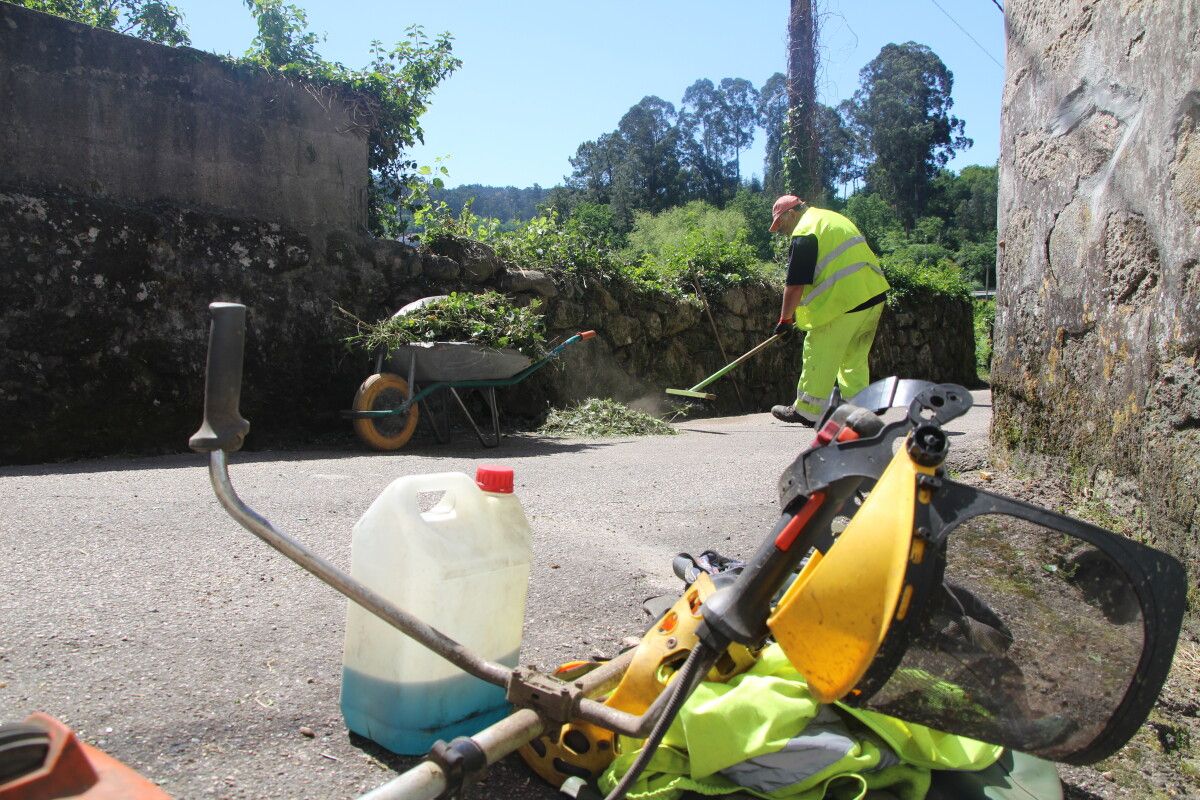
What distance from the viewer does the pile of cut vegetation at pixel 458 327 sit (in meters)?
6.92

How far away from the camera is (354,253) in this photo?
7871 millimetres

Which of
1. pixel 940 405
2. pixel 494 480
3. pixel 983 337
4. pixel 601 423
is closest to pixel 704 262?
pixel 601 423

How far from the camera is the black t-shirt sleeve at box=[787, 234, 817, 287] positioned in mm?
5945

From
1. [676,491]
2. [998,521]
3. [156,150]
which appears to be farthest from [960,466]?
[156,150]

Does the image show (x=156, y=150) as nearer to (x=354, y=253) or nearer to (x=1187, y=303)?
(x=354, y=253)

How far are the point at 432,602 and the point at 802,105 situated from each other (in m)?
16.5

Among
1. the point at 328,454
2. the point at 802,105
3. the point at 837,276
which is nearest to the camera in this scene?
the point at 837,276

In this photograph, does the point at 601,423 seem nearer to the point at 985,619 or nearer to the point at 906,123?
the point at 985,619

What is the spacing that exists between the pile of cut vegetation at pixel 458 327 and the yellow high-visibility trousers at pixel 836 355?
7.52ft

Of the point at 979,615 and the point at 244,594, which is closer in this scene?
the point at 979,615

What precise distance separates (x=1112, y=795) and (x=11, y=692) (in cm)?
237

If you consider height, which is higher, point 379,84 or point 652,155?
point 652,155

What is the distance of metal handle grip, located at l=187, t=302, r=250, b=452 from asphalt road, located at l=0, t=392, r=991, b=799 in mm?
682

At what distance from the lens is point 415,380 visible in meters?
6.95
